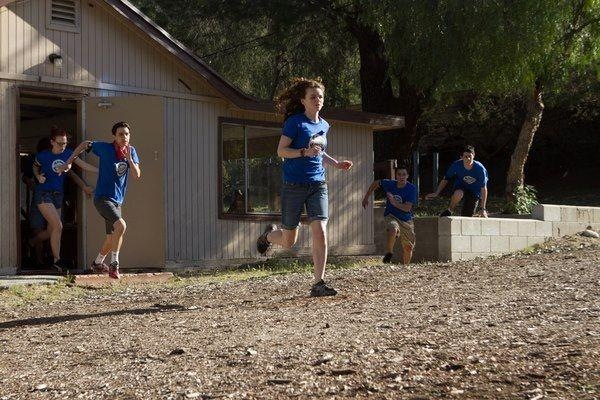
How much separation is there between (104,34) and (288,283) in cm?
527

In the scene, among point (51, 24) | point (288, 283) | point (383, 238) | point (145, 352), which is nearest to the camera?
point (145, 352)

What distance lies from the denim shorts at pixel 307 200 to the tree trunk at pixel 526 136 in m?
13.4

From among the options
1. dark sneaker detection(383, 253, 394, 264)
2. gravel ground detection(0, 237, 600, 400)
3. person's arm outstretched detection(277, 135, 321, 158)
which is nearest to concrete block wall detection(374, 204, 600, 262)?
dark sneaker detection(383, 253, 394, 264)

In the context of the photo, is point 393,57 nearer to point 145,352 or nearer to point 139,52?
point 139,52

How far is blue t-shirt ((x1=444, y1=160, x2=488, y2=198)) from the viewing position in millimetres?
15852

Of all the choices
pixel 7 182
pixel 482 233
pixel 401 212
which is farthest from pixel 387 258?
pixel 7 182

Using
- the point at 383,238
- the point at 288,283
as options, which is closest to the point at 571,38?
the point at 383,238

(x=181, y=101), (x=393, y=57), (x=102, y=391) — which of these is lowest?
(x=102, y=391)

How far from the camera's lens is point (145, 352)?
6754 mm

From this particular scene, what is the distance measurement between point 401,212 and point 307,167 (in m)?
5.51

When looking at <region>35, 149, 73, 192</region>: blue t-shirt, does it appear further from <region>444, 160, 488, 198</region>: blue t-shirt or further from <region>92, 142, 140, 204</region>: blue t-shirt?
<region>444, 160, 488, 198</region>: blue t-shirt

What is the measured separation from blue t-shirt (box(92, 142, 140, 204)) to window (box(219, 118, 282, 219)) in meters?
4.01

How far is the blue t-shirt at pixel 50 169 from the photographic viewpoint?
43.5 feet

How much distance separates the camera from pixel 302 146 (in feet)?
30.5
